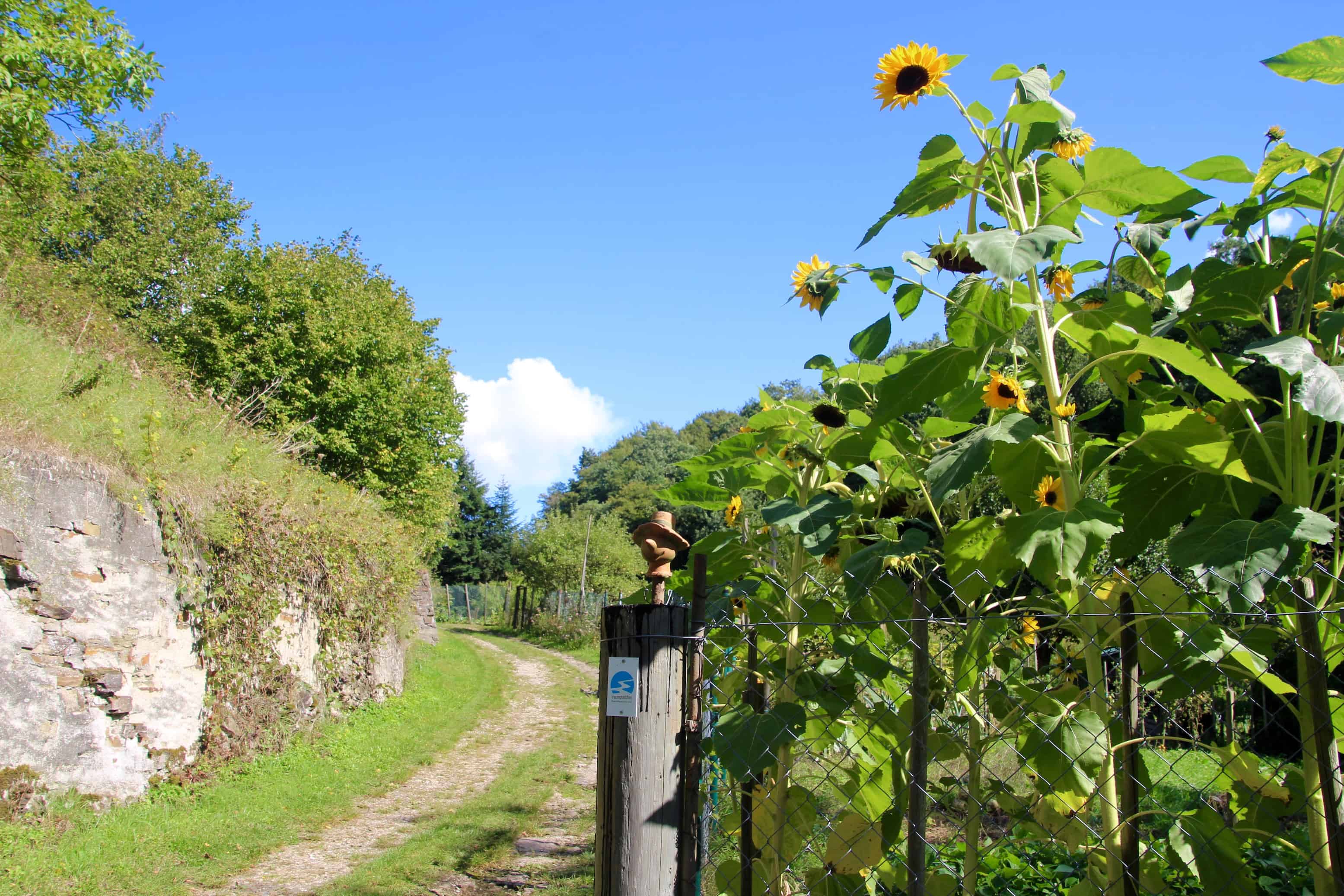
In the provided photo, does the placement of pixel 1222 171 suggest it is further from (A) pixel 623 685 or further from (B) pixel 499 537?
(B) pixel 499 537

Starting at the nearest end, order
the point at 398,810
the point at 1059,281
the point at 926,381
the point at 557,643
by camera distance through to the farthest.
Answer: the point at 926,381, the point at 1059,281, the point at 398,810, the point at 557,643

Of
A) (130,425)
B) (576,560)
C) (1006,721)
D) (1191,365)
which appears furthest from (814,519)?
(576,560)

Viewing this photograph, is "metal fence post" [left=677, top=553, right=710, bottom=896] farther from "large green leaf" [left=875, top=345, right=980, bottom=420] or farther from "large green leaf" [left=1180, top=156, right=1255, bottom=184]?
"large green leaf" [left=1180, top=156, right=1255, bottom=184]

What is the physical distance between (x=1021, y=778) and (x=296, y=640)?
5.93 m

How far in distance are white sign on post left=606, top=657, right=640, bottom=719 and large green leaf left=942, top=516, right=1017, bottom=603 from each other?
0.71m

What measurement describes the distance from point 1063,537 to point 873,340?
66 centimetres

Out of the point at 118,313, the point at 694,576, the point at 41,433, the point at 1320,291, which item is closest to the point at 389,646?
the point at 41,433

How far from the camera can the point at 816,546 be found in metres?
1.92

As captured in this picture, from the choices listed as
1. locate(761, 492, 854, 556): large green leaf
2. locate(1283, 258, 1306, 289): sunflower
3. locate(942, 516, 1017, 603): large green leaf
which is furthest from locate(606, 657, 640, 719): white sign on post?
locate(1283, 258, 1306, 289): sunflower

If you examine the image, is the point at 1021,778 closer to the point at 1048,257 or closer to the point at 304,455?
the point at 1048,257

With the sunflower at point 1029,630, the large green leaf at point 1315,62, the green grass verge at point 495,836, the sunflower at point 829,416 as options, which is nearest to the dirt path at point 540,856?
the green grass verge at point 495,836

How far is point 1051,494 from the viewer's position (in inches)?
67.3

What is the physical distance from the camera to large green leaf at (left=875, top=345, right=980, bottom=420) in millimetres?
1684

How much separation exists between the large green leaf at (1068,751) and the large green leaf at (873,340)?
815mm
